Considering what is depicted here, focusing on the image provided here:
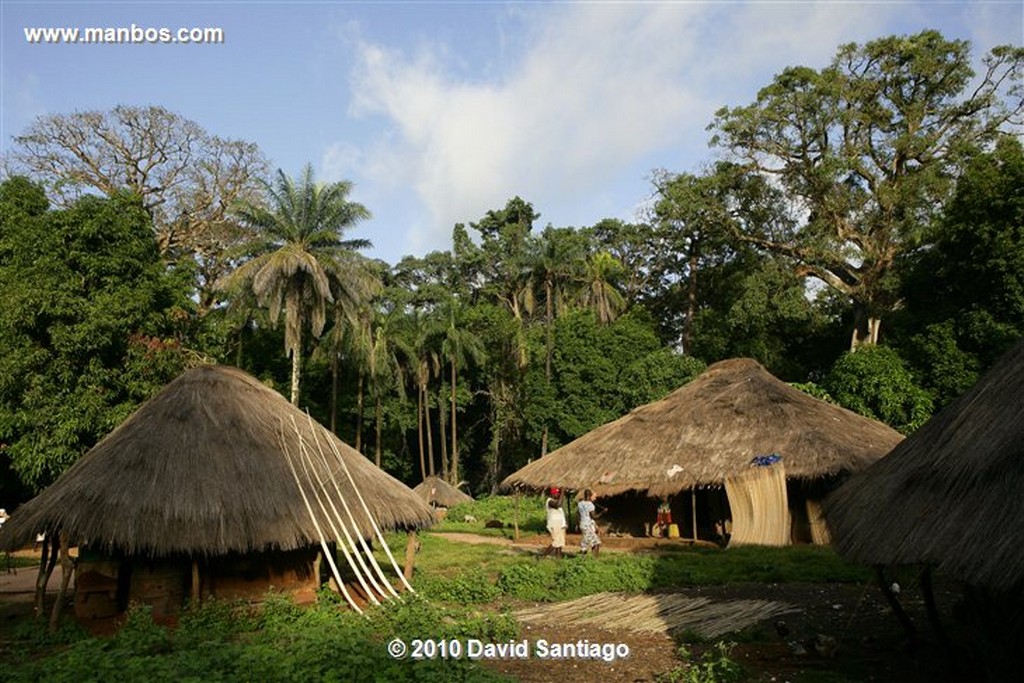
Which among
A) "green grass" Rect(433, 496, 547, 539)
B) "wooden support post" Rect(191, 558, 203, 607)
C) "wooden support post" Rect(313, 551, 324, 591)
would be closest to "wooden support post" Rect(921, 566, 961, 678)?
"wooden support post" Rect(313, 551, 324, 591)

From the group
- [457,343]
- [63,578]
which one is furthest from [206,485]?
[457,343]

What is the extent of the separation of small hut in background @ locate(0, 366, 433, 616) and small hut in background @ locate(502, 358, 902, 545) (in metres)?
8.18

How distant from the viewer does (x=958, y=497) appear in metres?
6.88

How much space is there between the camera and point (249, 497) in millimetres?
11773

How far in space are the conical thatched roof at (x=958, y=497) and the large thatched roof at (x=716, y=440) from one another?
981cm

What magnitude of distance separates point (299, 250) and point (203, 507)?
18.6 meters

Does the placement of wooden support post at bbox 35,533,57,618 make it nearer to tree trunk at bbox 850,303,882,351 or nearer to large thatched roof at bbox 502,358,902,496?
large thatched roof at bbox 502,358,902,496

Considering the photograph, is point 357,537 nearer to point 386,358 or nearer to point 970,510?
point 970,510

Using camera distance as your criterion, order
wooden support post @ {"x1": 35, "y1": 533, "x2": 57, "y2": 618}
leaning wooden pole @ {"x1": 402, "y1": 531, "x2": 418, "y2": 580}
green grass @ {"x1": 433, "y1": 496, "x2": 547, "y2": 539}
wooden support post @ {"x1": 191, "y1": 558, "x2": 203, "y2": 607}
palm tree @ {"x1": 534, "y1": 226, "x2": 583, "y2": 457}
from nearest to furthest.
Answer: wooden support post @ {"x1": 191, "y1": 558, "x2": 203, "y2": 607}, wooden support post @ {"x1": 35, "y1": 533, "x2": 57, "y2": 618}, leaning wooden pole @ {"x1": 402, "y1": 531, "x2": 418, "y2": 580}, green grass @ {"x1": 433, "y1": 496, "x2": 547, "y2": 539}, palm tree @ {"x1": 534, "y1": 226, "x2": 583, "y2": 457}

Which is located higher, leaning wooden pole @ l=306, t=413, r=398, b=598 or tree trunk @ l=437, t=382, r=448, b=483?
tree trunk @ l=437, t=382, r=448, b=483

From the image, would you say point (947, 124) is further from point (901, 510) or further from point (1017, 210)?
point (901, 510)

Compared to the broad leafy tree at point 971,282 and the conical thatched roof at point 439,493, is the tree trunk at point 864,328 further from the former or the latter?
the conical thatched roof at point 439,493

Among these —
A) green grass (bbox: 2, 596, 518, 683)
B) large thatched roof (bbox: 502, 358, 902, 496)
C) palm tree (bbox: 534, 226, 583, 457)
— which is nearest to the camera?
green grass (bbox: 2, 596, 518, 683)

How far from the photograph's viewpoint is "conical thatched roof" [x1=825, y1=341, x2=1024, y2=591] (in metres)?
6.12
